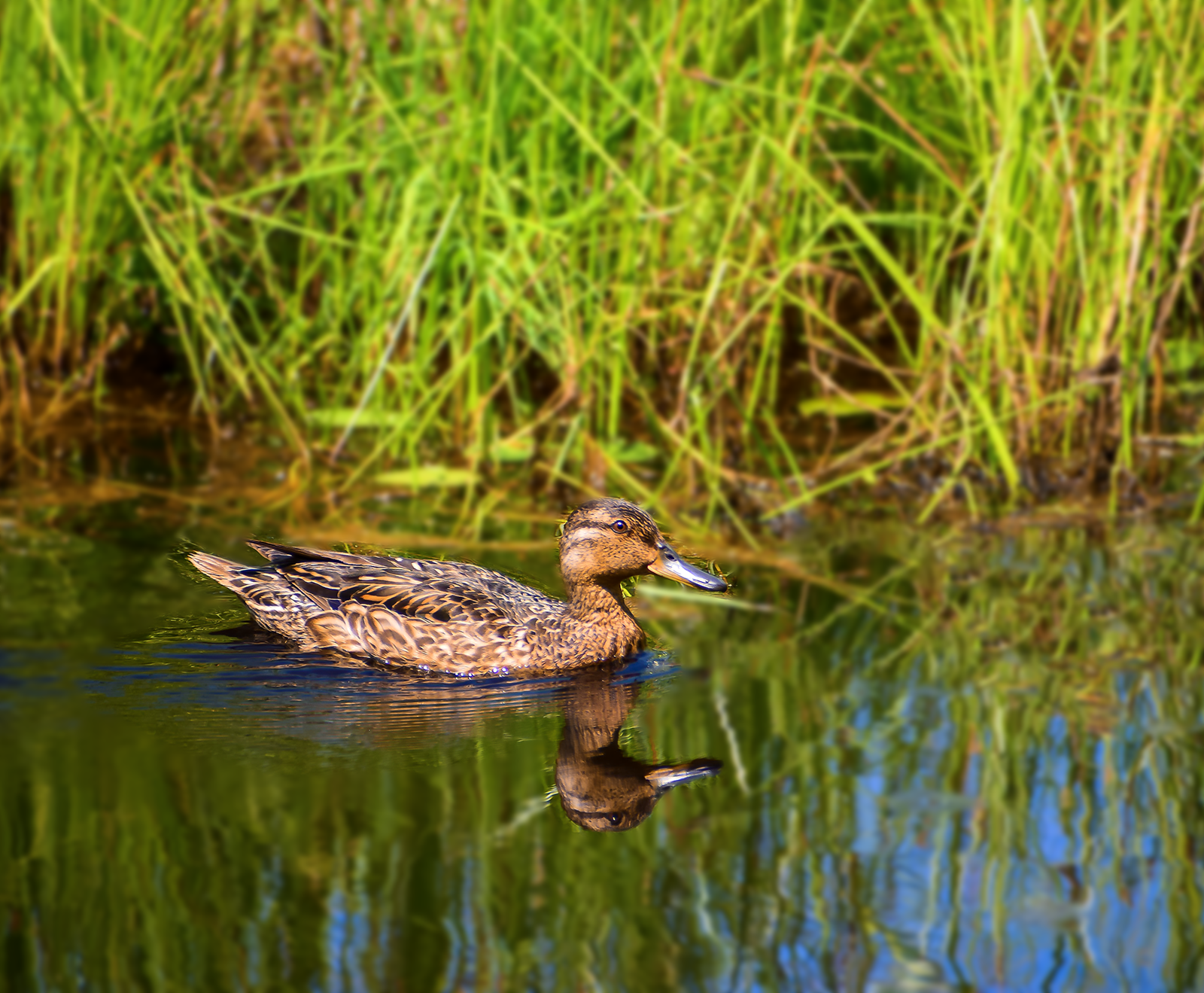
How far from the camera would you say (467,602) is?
82.4 inches

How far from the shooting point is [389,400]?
457 cm

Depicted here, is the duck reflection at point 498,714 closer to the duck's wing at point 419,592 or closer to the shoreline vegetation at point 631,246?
the duck's wing at point 419,592

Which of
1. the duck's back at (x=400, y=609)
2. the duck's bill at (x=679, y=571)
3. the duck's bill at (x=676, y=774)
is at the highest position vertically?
the duck's bill at (x=679, y=571)

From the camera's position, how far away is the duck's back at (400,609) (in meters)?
1.99

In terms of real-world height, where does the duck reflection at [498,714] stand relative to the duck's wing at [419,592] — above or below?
below

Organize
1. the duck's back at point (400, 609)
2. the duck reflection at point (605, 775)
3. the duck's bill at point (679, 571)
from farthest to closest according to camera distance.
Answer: the duck's back at point (400, 609) → the duck's bill at point (679, 571) → the duck reflection at point (605, 775)

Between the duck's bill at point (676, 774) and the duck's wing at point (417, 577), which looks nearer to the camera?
the duck's bill at point (676, 774)

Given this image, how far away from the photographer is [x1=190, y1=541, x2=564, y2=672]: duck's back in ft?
6.53

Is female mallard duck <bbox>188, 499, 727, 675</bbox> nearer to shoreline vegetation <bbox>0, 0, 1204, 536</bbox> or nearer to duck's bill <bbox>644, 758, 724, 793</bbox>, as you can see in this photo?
duck's bill <bbox>644, 758, 724, 793</bbox>

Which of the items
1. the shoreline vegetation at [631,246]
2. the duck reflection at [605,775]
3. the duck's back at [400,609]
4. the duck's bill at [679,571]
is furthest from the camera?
the shoreline vegetation at [631,246]

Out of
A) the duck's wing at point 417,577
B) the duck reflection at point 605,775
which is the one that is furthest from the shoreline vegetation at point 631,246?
the duck reflection at point 605,775

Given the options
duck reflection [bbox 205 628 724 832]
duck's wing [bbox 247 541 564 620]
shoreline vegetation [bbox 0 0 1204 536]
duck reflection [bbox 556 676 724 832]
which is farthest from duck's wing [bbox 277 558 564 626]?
shoreline vegetation [bbox 0 0 1204 536]

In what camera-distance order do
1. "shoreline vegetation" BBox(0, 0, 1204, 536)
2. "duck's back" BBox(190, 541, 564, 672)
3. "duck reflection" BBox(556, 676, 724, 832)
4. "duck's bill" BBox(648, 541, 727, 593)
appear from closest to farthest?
"duck reflection" BBox(556, 676, 724, 832) → "duck's bill" BBox(648, 541, 727, 593) → "duck's back" BBox(190, 541, 564, 672) → "shoreline vegetation" BBox(0, 0, 1204, 536)

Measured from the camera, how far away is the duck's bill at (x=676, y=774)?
1.54m
